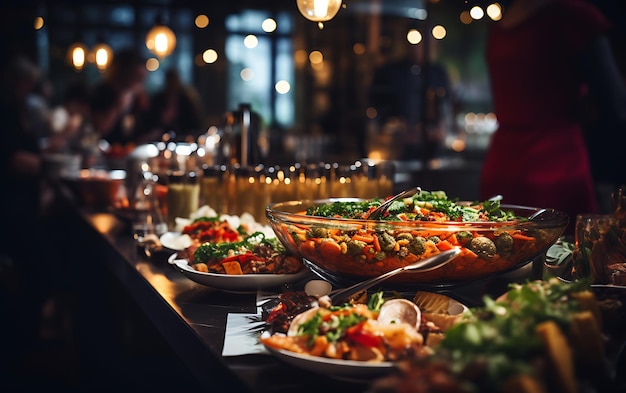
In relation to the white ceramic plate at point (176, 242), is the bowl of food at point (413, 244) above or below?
above

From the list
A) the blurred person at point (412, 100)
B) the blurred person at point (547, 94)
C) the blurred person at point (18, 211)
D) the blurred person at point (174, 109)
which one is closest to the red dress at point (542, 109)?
the blurred person at point (547, 94)

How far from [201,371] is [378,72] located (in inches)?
320

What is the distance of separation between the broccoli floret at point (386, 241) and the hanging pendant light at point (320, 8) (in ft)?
3.27

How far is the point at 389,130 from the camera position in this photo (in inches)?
353

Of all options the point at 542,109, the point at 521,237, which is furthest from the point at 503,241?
the point at 542,109

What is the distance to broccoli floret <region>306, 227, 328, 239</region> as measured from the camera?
1795 millimetres

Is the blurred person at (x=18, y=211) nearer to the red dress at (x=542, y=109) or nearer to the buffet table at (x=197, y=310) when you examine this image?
the buffet table at (x=197, y=310)

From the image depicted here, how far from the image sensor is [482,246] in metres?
1.72

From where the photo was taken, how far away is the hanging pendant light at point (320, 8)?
2.48 m

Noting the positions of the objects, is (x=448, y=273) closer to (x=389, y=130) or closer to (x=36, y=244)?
(x=36, y=244)

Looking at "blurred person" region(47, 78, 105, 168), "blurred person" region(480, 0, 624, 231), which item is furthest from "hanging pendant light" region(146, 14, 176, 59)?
"blurred person" region(480, 0, 624, 231)

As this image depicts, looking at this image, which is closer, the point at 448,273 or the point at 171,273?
the point at 448,273

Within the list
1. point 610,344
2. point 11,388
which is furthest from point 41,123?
point 610,344

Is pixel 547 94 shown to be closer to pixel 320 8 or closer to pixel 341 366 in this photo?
pixel 320 8
